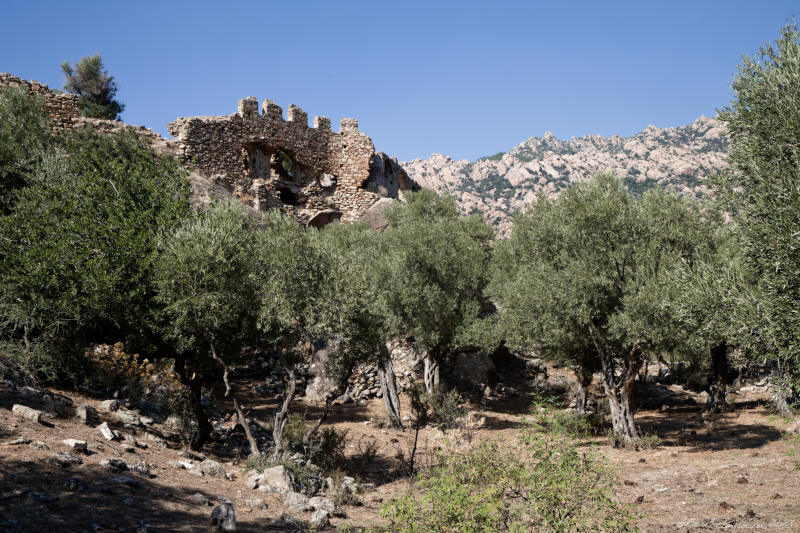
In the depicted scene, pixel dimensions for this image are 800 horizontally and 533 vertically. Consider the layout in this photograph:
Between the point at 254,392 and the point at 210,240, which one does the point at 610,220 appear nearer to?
the point at 210,240

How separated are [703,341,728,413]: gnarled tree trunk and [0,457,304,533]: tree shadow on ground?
840 inches

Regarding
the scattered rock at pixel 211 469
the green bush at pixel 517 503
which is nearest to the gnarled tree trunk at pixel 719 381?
the green bush at pixel 517 503

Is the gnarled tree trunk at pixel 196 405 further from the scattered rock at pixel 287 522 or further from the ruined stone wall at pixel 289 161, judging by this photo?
the ruined stone wall at pixel 289 161

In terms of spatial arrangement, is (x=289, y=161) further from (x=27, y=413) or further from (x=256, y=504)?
(x=256, y=504)

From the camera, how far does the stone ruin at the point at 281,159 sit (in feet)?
104

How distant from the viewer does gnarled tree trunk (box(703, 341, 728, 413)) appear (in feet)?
74.5

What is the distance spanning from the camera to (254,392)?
2339cm

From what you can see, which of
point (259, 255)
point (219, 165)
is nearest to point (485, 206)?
point (219, 165)

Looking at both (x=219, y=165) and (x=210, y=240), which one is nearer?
(x=210, y=240)


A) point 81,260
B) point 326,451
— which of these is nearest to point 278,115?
point 81,260

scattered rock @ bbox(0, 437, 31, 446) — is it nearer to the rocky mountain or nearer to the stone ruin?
the stone ruin

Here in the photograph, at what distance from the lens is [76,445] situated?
10.3 meters

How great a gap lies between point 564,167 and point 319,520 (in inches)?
6263

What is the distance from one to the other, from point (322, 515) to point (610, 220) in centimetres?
1357
